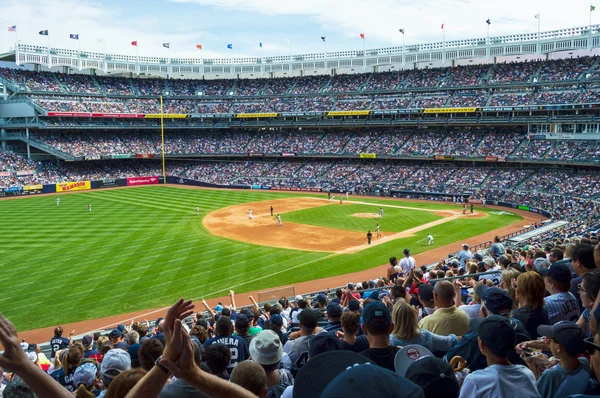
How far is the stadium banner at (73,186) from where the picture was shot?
68.6 m

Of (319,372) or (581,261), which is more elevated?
(319,372)

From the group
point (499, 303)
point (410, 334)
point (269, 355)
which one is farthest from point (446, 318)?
point (269, 355)

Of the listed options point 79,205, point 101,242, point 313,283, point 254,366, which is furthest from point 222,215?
point 254,366

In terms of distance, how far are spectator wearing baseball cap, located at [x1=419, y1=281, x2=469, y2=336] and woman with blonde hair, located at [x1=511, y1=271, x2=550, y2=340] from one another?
739 millimetres

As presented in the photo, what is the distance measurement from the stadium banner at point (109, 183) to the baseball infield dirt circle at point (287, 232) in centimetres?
3039

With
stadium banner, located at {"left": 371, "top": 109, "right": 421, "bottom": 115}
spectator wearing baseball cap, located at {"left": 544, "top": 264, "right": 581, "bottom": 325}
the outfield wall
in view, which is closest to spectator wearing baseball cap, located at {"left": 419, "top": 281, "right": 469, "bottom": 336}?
spectator wearing baseball cap, located at {"left": 544, "top": 264, "right": 581, "bottom": 325}

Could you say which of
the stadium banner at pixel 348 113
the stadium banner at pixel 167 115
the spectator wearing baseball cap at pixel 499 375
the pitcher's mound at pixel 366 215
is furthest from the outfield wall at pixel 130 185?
the spectator wearing baseball cap at pixel 499 375

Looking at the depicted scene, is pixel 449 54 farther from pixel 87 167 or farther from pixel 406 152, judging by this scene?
pixel 87 167

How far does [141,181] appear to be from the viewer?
7756 centimetres

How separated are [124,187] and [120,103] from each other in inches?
725

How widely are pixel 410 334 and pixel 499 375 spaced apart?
183 centimetres

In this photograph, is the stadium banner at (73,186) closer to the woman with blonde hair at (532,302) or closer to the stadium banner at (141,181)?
the stadium banner at (141,181)

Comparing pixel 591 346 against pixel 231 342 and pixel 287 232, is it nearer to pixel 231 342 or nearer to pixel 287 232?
pixel 231 342

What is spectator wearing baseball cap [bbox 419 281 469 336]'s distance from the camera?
7.04m
